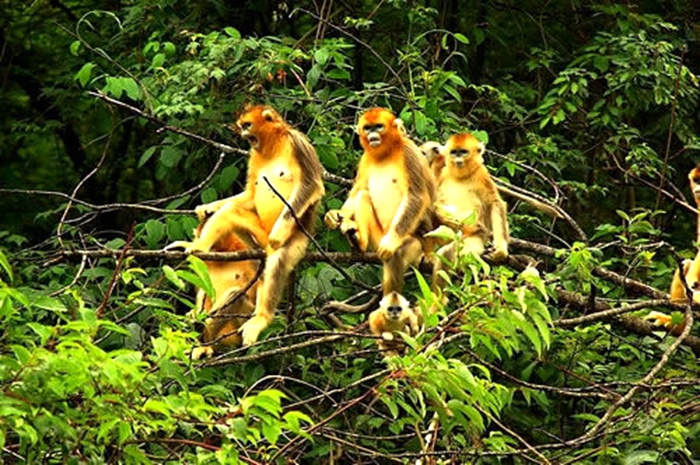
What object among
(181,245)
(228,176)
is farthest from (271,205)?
(228,176)

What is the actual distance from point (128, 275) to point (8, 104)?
7483 mm

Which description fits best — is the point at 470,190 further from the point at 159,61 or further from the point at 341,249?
the point at 159,61

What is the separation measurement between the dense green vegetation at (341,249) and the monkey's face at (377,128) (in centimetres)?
18

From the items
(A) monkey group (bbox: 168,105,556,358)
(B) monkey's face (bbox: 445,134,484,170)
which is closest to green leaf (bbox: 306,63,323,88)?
(A) monkey group (bbox: 168,105,556,358)

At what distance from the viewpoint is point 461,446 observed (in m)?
6.05

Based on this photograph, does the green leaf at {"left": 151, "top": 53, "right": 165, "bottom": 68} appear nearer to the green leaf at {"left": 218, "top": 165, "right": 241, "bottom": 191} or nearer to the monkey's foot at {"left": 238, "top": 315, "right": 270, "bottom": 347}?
the green leaf at {"left": 218, "top": 165, "right": 241, "bottom": 191}

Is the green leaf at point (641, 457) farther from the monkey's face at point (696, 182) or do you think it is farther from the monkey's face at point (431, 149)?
the monkey's face at point (431, 149)

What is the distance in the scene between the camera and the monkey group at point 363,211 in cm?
689

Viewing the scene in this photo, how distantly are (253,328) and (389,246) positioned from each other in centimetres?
78

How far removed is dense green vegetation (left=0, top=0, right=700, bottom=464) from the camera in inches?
168

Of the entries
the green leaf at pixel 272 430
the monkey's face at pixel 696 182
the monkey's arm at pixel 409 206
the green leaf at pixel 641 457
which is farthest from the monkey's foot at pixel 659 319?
the green leaf at pixel 272 430

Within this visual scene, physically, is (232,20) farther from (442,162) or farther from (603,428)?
(603,428)

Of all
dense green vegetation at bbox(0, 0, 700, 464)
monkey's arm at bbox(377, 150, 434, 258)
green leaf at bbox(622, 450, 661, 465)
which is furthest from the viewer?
monkey's arm at bbox(377, 150, 434, 258)

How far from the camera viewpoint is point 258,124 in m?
7.33
